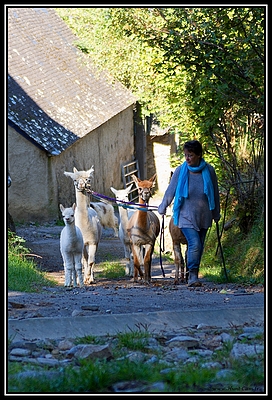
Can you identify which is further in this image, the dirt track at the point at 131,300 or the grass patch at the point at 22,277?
the grass patch at the point at 22,277

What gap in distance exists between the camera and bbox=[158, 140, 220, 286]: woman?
10750mm

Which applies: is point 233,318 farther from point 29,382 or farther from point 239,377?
point 29,382

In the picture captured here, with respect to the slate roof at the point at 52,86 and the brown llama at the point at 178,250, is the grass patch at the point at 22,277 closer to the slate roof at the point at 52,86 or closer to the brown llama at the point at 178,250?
the brown llama at the point at 178,250

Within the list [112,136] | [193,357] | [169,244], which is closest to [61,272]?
[169,244]

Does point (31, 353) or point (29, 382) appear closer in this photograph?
point (29, 382)

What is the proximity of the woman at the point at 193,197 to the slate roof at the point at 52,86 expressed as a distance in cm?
1363

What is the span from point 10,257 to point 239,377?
8.55m

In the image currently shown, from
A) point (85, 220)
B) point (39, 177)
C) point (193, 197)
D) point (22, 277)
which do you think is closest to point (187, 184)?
point (193, 197)

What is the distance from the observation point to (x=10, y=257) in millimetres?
13328

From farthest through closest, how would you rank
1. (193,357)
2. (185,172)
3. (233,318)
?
(185,172)
(233,318)
(193,357)

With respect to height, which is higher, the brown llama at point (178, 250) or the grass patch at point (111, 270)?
the brown llama at point (178, 250)

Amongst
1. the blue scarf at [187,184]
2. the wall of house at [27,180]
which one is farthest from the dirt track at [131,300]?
the wall of house at [27,180]

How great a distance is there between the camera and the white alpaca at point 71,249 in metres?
12.4

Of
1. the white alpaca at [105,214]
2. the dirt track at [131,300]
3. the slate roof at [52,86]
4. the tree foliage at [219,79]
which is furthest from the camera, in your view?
the slate roof at [52,86]
